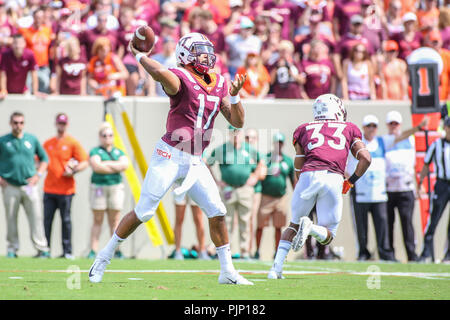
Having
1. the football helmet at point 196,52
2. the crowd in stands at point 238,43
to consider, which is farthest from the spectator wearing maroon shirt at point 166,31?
the football helmet at point 196,52

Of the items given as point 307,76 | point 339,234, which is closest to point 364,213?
point 339,234

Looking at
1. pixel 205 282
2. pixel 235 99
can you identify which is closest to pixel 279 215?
pixel 205 282

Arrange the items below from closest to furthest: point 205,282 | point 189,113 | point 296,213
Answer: point 189,113 < point 205,282 < point 296,213

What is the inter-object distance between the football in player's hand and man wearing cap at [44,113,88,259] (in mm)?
6361

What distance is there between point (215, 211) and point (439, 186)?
6.59 metres

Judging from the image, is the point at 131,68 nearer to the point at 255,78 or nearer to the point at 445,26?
the point at 255,78

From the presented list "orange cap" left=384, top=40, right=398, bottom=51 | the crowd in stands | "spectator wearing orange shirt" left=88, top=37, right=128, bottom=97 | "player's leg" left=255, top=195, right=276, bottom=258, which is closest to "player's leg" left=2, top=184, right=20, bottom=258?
the crowd in stands

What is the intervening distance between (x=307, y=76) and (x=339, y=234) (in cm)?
284

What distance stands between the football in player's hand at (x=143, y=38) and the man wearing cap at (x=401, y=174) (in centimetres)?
716

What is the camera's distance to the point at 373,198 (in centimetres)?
1416

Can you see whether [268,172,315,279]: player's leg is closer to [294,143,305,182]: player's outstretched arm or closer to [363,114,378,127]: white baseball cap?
[294,143,305,182]: player's outstretched arm

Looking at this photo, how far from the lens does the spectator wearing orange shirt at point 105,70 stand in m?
15.0
